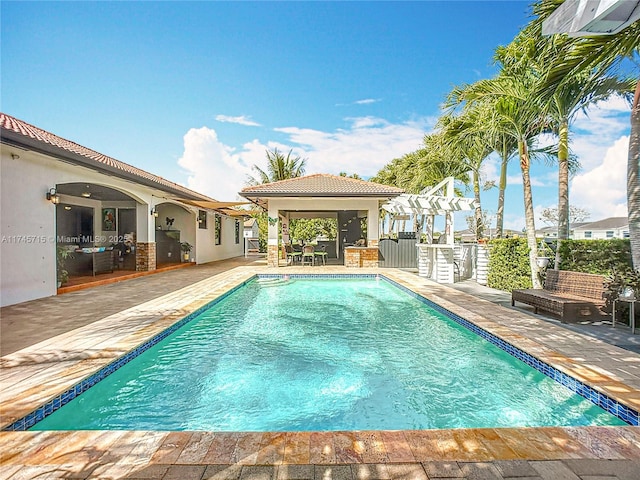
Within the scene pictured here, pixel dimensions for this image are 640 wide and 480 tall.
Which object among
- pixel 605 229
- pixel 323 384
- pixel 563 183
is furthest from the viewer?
pixel 605 229

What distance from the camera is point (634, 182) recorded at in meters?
5.83

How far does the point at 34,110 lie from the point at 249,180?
19.6 m

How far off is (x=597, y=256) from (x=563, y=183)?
7.07ft

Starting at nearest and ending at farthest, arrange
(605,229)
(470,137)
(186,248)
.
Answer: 1. (470,137)
2. (186,248)
3. (605,229)

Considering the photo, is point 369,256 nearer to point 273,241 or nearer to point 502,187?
point 273,241

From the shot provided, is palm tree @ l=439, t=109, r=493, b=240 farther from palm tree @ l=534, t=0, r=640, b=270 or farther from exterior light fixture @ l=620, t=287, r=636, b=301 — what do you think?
exterior light fixture @ l=620, t=287, r=636, b=301

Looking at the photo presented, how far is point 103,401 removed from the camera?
348 centimetres

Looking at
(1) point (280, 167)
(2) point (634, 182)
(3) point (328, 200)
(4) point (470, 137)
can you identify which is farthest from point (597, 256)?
(1) point (280, 167)

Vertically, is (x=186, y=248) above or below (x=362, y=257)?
above

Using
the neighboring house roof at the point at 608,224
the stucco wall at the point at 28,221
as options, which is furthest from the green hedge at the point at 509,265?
the neighboring house roof at the point at 608,224

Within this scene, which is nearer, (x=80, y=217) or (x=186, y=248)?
(x=80, y=217)

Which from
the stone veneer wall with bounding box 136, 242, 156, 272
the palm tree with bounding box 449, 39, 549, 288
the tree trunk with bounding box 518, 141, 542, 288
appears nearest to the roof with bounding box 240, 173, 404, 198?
the stone veneer wall with bounding box 136, 242, 156, 272

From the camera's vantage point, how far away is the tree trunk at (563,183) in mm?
7570

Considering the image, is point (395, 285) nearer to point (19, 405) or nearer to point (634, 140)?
point (634, 140)
